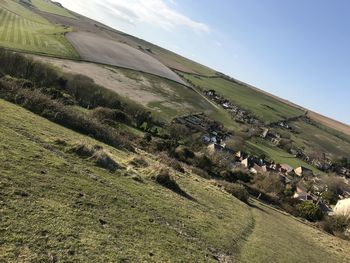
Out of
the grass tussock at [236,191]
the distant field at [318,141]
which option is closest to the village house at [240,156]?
the distant field at [318,141]

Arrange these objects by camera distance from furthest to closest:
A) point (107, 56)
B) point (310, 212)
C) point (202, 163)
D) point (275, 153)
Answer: point (107, 56)
point (275, 153)
point (202, 163)
point (310, 212)

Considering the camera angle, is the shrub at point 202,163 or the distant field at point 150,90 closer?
the shrub at point 202,163

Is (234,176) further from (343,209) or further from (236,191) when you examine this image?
(343,209)

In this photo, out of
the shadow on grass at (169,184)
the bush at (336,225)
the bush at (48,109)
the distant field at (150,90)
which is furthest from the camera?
the distant field at (150,90)

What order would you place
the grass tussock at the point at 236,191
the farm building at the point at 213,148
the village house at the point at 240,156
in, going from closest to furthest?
the grass tussock at the point at 236,191 → the farm building at the point at 213,148 → the village house at the point at 240,156

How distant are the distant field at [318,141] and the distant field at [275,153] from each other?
17.7 m

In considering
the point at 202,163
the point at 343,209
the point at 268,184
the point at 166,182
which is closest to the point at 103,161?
the point at 166,182

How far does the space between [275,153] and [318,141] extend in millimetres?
59152

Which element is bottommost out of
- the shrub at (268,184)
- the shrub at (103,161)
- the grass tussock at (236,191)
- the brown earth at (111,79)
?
the shrub at (268,184)

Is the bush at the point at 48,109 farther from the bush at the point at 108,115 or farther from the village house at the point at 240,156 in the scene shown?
the village house at the point at 240,156

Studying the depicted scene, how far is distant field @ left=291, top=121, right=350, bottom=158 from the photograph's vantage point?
156 metres

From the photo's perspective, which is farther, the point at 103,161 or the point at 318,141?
the point at 318,141

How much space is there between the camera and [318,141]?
564 feet

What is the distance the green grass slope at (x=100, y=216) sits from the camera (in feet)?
39.3
